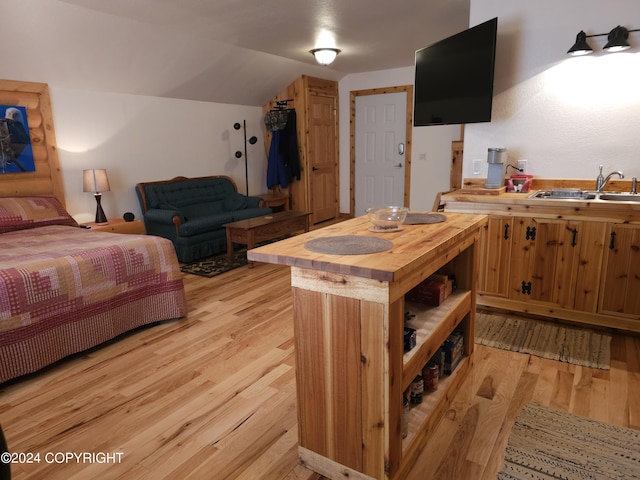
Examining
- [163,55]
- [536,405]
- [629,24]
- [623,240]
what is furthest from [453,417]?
[163,55]

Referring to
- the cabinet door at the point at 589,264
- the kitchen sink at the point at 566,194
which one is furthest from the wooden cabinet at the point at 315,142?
the cabinet door at the point at 589,264

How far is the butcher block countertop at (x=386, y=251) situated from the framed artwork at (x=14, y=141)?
360 centimetres

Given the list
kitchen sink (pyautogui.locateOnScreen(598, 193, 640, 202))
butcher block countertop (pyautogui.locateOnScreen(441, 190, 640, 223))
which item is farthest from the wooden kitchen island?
kitchen sink (pyautogui.locateOnScreen(598, 193, 640, 202))

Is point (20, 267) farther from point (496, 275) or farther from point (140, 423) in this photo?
point (496, 275)

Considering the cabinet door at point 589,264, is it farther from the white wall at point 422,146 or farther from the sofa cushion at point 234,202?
the sofa cushion at point 234,202

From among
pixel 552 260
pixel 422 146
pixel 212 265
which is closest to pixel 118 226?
pixel 212 265

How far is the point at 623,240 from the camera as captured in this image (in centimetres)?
270

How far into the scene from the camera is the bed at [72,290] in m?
2.34

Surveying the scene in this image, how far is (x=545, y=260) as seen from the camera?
2.96 m

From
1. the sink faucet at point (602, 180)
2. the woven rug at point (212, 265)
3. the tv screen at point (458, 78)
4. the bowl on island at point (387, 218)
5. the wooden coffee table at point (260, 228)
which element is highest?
the tv screen at point (458, 78)

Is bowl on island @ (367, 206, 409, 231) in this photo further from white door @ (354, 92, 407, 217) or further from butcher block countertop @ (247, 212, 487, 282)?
white door @ (354, 92, 407, 217)

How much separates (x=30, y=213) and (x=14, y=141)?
2.83ft

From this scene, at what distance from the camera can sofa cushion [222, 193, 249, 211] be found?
5.68 m

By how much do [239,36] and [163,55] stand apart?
0.86 m
